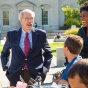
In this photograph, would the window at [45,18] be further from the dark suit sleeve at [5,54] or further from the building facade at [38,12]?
the dark suit sleeve at [5,54]

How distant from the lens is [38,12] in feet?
184

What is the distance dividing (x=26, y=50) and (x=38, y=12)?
50442mm

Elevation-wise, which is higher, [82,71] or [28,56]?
[82,71]

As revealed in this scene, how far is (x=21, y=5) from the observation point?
2192 inches

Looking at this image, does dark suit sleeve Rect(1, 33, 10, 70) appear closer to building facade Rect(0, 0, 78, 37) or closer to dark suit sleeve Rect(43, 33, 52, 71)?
dark suit sleeve Rect(43, 33, 52, 71)

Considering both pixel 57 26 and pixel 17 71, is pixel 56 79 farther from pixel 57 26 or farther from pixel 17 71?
pixel 57 26

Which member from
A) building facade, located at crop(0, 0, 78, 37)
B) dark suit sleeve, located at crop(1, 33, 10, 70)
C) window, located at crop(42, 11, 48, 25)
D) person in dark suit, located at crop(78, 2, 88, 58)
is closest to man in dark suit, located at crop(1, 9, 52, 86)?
dark suit sleeve, located at crop(1, 33, 10, 70)

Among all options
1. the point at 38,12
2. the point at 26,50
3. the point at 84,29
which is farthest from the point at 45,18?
the point at 84,29

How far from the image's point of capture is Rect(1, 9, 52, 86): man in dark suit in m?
5.75

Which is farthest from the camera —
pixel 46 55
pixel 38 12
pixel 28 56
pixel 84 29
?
pixel 38 12

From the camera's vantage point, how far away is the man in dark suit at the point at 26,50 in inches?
226

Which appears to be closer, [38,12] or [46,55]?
[46,55]

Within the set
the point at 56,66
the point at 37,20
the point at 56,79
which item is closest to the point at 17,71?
the point at 56,79

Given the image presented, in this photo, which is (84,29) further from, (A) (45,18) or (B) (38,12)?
(A) (45,18)
